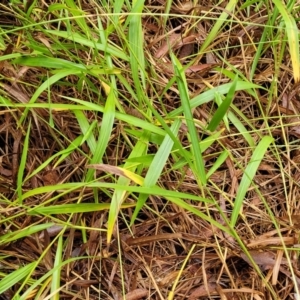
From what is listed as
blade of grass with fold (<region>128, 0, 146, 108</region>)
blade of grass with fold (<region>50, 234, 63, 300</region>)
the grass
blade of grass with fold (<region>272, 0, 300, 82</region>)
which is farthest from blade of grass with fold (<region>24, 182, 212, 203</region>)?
blade of grass with fold (<region>272, 0, 300, 82</region>)

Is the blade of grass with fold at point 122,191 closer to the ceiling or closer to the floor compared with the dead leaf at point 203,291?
closer to the ceiling

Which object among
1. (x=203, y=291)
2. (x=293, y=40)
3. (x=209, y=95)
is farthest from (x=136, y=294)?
(x=293, y=40)

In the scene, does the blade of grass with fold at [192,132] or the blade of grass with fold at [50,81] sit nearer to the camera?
the blade of grass with fold at [192,132]

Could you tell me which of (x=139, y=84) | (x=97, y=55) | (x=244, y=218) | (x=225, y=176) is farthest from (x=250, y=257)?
(x=97, y=55)

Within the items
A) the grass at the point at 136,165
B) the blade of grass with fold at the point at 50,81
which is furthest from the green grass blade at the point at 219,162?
the blade of grass with fold at the point at 50,81

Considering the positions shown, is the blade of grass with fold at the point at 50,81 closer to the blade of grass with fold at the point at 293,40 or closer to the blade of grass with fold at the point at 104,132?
the blade of grass with fold at the point at 104,132

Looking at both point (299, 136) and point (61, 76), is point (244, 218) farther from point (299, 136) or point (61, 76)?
point (61, 76)

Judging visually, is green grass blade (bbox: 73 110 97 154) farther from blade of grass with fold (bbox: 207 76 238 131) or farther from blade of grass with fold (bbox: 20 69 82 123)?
blade of grass with fold (bbox: 207 76 238 131)

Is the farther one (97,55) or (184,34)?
(184,34)
